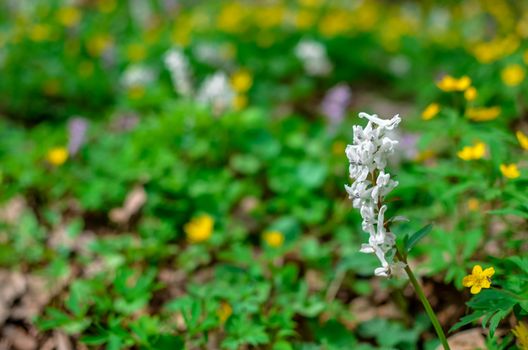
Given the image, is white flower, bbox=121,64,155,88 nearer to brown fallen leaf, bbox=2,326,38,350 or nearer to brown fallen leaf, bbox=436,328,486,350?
brown fallen leaf, bbox=2,326,38,350

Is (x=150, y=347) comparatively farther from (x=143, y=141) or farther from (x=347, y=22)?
(x=347, y=22)

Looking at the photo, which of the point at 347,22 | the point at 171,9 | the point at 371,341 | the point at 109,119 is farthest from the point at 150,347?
the point at 171,9

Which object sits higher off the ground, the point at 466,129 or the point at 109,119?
the point at 466,129

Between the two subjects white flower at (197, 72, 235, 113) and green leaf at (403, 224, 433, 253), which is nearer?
green leaf at (403, 224, 433, 253)

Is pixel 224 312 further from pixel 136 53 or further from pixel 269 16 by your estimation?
pixel 269 16

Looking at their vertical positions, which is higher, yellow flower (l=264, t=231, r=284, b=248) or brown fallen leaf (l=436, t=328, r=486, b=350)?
yellow flower (l=264, t=231, r=284, b=248)

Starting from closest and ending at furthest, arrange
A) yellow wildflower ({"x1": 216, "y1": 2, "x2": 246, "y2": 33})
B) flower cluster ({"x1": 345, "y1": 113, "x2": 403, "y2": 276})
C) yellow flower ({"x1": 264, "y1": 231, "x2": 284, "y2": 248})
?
flower cluster ({"x1": 345, "y1": 113, "x2": 403, "y2": 276}) → yellow flower ({"x1": 264, "y1": 231, "x2": 284, "y2": 248}) → yellow wildflower ({"x1": 216, "y1": 2, "x2": 246, "y2": 33})

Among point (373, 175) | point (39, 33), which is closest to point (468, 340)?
point (373, 175)

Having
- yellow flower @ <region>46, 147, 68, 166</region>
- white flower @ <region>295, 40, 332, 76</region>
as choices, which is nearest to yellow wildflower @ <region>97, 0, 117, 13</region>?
white flower @ <region>295, 40, 332, 76</region>
